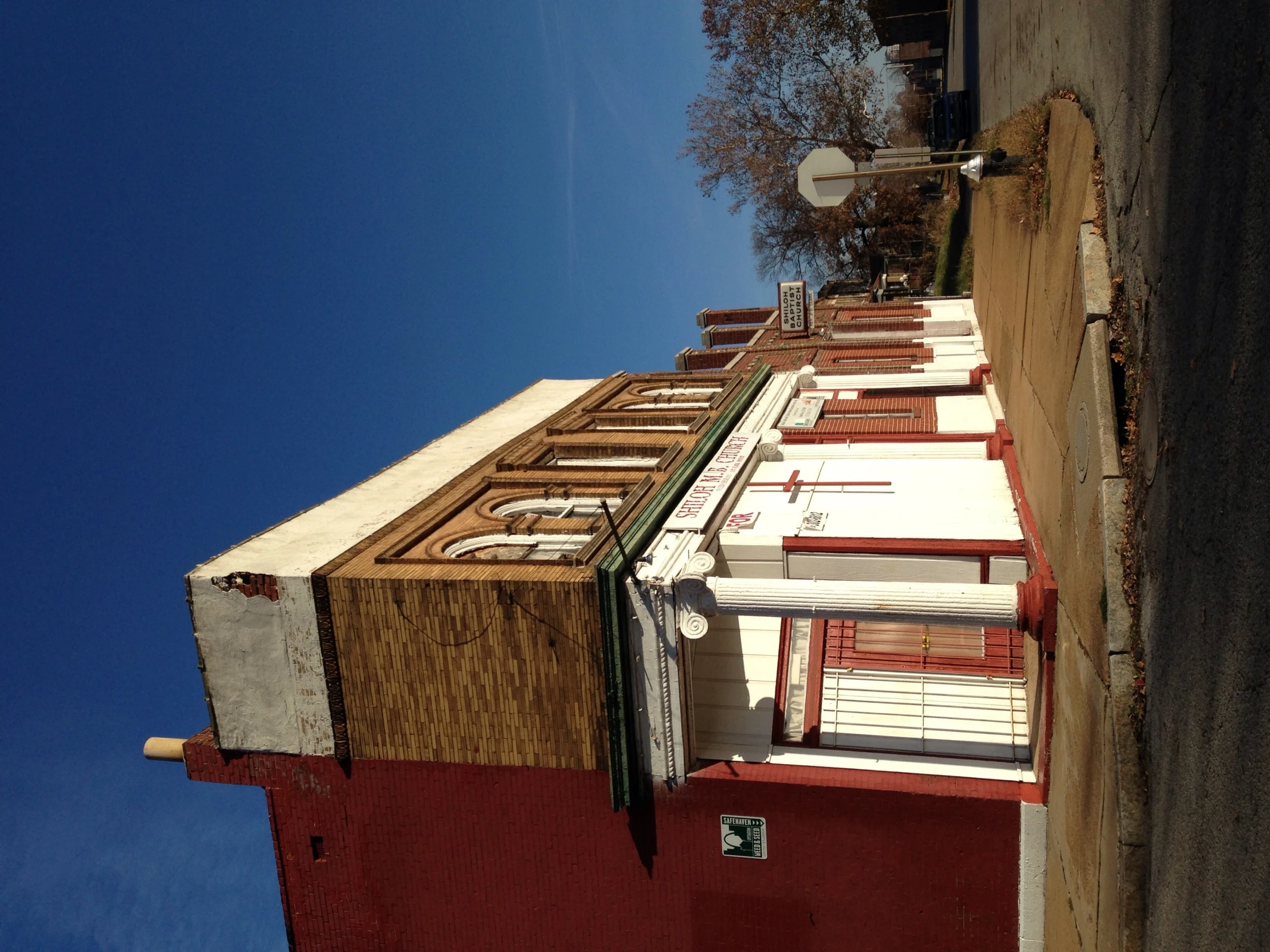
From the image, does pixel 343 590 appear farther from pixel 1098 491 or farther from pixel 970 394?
pixel 970 394

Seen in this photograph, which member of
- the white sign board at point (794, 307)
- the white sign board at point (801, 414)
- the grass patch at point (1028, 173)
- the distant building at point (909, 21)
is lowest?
the white sign board at point (801, 414)

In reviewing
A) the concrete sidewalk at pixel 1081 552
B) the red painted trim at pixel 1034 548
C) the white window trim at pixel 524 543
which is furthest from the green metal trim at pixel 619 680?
the concrete sidewalk at pixel 1081 552

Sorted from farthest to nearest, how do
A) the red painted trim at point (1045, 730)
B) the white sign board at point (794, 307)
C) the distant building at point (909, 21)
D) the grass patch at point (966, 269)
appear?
the distant building at point (909, 21)
the grass patch at point (966, 269)
the white sign board at point (794, 307)
the red painted trim at point (1045, 730)

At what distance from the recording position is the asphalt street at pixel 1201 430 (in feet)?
16.3

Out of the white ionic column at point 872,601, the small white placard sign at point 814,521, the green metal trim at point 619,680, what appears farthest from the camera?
the small white placard sign at point 814,521

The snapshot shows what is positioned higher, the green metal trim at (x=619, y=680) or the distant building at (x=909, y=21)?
the distant building at (x=909, y=21)

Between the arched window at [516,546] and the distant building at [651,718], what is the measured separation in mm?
65

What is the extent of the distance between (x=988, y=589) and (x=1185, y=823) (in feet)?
16.4

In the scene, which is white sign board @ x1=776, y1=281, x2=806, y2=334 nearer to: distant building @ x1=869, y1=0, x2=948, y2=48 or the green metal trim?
distant building @ x1=869, y1=0, x2=948, y2=48

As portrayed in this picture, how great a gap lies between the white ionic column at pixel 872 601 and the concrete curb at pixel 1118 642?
3.26 meters

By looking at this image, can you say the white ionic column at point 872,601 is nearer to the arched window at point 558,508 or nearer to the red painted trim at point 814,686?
the red painted trim at point 814,686

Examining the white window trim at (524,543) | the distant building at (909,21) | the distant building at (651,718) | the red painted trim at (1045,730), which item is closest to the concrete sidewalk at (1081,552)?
the red painted trim at (1045,730)

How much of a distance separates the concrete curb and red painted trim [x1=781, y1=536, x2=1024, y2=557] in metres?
5.00

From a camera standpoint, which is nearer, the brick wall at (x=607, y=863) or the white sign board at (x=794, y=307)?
the brick wall at (x=607, y=863)
